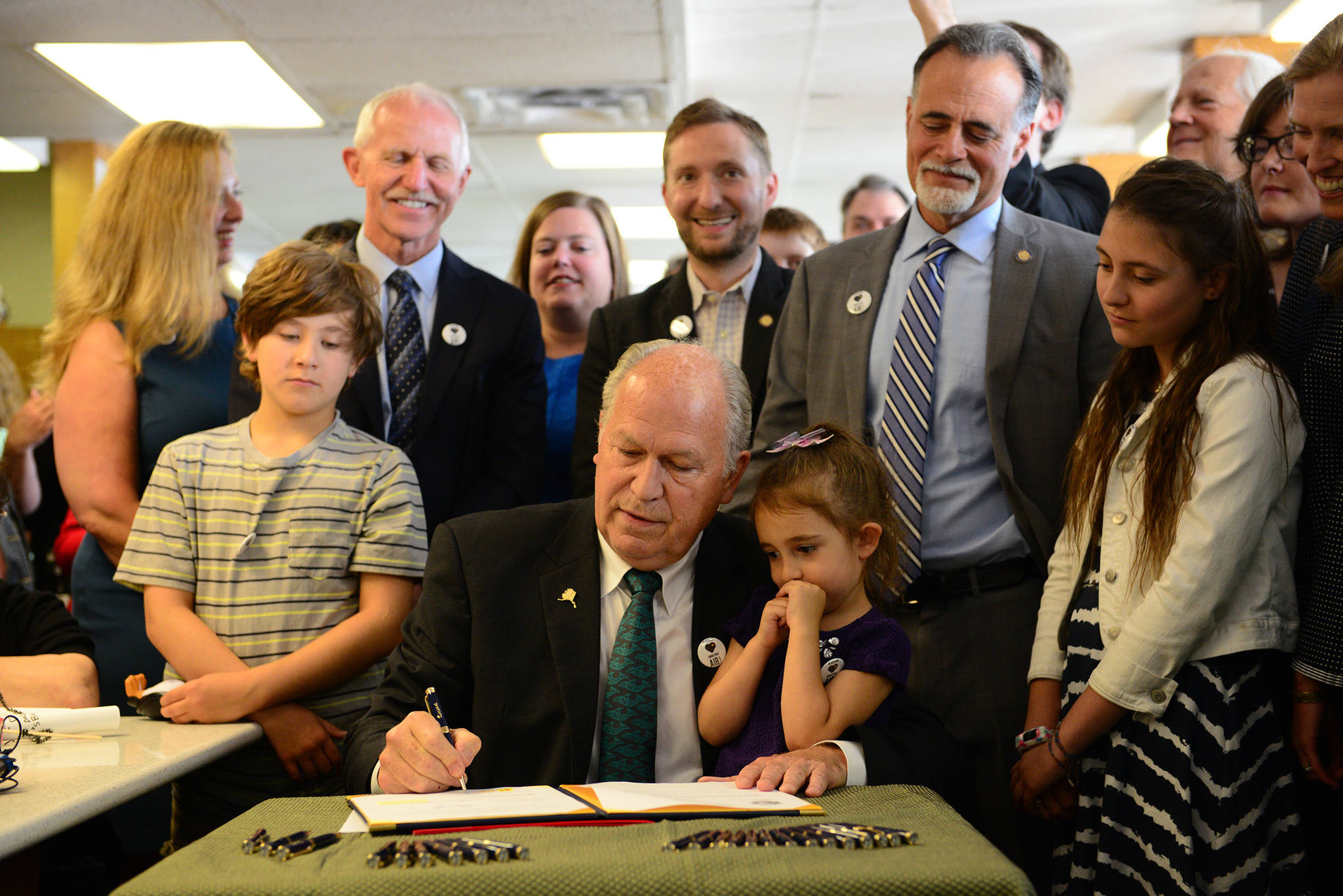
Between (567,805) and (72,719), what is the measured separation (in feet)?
3.40

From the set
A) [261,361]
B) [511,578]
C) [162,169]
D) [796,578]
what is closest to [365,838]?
Result: [511,578]

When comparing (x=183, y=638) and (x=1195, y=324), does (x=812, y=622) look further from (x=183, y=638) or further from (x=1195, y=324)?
(x=183, y=638)

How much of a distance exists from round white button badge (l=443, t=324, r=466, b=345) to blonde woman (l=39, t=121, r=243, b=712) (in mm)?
568

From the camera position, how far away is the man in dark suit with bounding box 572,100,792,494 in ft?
9.82

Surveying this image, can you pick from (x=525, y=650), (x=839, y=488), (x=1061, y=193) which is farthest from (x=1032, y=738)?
(x=1061, y=193)

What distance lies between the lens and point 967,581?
2195 mm

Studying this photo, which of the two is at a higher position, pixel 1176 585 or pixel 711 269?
pixel 711 269

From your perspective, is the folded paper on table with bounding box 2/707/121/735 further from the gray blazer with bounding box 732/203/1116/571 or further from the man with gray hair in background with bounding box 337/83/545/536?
the gray blazer with bounding box 732/203/1116/571

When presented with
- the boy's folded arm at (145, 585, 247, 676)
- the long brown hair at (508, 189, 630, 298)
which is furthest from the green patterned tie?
the long brown hair at (508, 189, 630, 298)

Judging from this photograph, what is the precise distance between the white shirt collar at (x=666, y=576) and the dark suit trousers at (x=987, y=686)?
0.55 meters

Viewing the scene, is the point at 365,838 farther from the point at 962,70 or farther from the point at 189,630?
the point at 962,70

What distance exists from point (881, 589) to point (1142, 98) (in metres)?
5.80

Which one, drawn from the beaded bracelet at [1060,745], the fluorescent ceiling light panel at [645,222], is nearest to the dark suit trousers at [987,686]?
the beaded bracelet at [1060,745]

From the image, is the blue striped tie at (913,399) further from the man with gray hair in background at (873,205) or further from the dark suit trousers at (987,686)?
the man with gray hair in background at (873,205)
